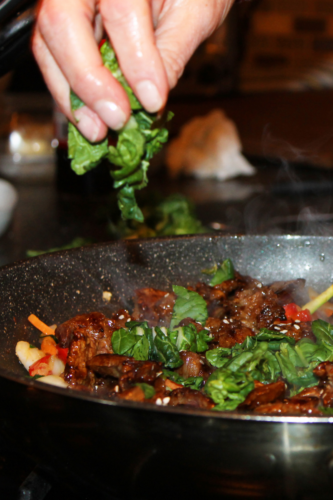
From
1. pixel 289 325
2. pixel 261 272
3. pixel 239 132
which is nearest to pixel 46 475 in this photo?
pixel 289 325

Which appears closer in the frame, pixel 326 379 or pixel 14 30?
pixel 326 379

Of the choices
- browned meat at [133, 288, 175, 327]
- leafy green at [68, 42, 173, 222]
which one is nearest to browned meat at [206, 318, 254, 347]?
browned meat at [133, 288, 175, 327]

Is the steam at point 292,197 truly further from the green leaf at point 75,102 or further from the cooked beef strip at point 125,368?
the green leaf at point 75,102

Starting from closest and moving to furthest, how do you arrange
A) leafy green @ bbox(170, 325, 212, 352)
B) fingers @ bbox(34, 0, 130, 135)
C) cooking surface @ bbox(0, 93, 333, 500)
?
fingers @ bbox(34, 0, 130, 135) → cooking surface @ bbox(0, 93, 333, 500) → leafy green @ bbox(170, 325, 212, 352)

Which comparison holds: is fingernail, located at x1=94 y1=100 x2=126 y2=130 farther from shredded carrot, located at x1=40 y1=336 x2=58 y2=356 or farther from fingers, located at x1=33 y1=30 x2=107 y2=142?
shredded carrot, located at x1=40 y1=336 x2=58 y2=356

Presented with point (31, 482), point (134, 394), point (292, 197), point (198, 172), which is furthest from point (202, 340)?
point (198, 172)

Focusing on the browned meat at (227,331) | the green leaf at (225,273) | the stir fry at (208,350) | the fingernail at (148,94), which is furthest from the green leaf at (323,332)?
the fingernail at (148,94)

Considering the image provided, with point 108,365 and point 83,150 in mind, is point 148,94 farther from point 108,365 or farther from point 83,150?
point 108,365
